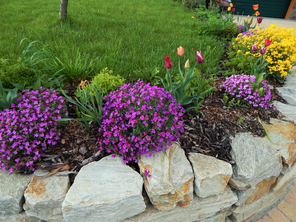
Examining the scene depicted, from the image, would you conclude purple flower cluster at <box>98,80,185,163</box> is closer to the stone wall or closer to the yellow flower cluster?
the yellow flower cluster

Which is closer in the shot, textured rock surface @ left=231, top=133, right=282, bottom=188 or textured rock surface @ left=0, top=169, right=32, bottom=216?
textured rock surface @ left=0, top=169, right=32, bottom=216

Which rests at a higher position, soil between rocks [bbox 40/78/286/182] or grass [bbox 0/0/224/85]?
grass [bbox 0/0/224/85]

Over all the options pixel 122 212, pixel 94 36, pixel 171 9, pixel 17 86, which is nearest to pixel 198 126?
pixel 122 212

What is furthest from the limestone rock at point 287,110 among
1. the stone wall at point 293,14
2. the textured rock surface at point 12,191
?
the stone wall at point 293,14

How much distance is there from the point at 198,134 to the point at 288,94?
1.72 metres

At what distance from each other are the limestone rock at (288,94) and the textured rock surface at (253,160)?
3.58ft

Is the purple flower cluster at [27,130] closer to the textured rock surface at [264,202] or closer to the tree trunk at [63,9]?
the textured rock surface at [264,202]

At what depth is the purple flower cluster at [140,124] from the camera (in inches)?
64.4

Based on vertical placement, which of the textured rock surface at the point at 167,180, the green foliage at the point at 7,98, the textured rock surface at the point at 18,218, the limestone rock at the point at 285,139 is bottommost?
the textured rock surface at the point at 18,218

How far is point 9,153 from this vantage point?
1.51m

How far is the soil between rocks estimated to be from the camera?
1.75 metres

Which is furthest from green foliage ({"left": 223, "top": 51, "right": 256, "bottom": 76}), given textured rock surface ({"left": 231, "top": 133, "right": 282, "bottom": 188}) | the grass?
textured rock surface ({"left": 231, "top": 133, "right": 282, "bottom": 188})

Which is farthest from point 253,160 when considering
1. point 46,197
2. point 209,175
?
point 46,197

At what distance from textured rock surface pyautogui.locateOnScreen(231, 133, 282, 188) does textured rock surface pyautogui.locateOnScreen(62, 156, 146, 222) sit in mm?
923
